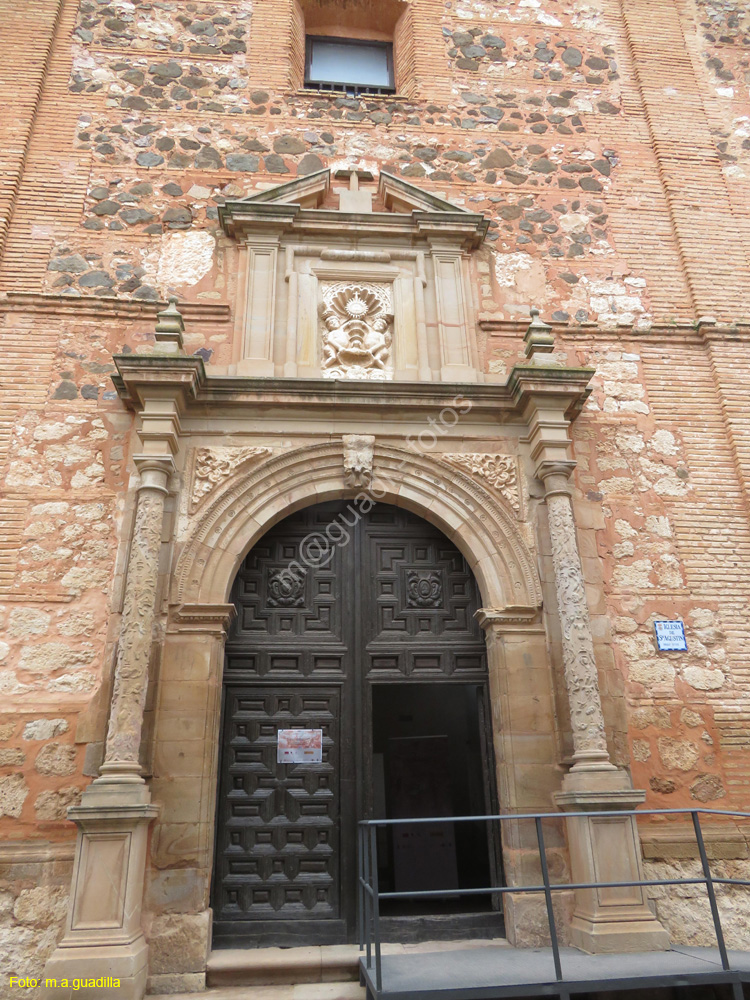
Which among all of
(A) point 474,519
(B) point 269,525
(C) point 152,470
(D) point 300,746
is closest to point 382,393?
(A) point 474,519

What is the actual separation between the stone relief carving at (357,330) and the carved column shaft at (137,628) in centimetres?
172

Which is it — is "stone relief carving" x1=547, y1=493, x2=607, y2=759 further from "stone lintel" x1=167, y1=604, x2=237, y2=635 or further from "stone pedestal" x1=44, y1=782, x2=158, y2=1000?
"stone pedestal" x1=44, y1=782, x2=158, y2=1000

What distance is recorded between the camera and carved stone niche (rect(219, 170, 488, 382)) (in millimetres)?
6234

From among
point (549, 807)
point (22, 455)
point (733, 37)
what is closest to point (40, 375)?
point (22, 455)

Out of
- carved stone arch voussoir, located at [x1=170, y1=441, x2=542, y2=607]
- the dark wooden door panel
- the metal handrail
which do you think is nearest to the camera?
the metal handrail

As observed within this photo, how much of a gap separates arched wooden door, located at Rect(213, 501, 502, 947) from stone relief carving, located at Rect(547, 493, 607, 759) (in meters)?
0.77

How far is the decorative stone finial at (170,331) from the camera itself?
5738 millimetres

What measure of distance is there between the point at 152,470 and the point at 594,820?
12.2ft

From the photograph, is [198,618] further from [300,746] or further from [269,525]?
[300,746]

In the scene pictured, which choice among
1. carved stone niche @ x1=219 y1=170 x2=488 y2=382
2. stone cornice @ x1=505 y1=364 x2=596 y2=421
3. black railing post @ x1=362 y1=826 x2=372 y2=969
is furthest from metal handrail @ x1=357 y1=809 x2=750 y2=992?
carved stone niche @ x1=219 y1=170 x2=488 y2=382

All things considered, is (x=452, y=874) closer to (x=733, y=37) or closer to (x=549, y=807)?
(x=549, y=807)

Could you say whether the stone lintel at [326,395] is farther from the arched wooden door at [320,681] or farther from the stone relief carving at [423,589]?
the stone relief carving at [423,589]

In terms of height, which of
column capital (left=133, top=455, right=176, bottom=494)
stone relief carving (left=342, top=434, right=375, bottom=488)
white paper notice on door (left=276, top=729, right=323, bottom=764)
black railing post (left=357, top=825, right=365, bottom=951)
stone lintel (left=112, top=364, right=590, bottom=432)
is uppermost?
stone lintel (left=112, top=364, right=590, bottom=432)

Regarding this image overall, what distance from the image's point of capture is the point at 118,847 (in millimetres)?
4309
